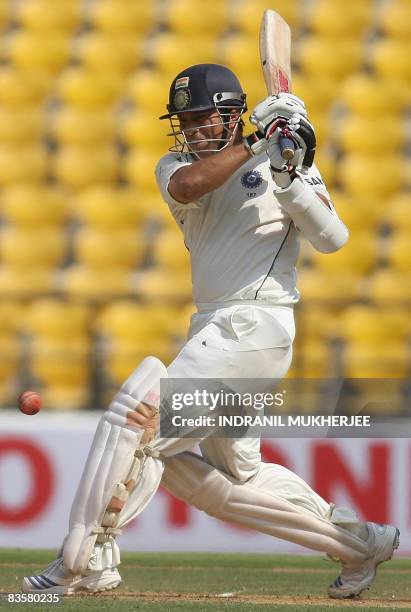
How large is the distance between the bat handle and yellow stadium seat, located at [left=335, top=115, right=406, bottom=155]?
19.6ft

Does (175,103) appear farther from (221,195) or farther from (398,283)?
(398,283)

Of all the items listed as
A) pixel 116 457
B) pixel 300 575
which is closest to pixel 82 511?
pixel 116 457

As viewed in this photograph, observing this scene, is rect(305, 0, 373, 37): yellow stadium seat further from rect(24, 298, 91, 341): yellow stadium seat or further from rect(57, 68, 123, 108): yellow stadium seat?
rect(24, 298, 91, 341): yellow stadium seat

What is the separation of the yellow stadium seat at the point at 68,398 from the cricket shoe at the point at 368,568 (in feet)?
9.26

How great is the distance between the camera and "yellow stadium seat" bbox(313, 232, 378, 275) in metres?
9.24

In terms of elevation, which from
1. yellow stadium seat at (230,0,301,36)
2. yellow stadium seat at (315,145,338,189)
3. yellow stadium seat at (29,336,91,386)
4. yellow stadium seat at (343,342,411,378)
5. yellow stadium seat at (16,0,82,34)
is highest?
yellow stadium seat at (16,0,82,34)

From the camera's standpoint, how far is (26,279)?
9.65 m

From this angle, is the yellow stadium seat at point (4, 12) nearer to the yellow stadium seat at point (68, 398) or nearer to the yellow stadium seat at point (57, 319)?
the yellow stadium seat at point (57, 319)

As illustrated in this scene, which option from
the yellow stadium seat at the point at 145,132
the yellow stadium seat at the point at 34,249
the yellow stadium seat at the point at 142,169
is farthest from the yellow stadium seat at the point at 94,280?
the yellow stadium seat at the point at 145,132

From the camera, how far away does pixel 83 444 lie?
7.01m

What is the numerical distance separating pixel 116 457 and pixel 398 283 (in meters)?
4.99

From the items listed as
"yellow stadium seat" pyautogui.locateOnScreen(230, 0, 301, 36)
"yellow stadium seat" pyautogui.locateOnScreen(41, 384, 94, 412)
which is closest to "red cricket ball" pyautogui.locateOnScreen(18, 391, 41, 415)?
"yellow stadium seat" pyautogui.locateOnScreen(41, 384, 94, 412)

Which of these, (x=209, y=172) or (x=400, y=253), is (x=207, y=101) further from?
(x=400, y=253)

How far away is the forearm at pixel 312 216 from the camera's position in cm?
424
